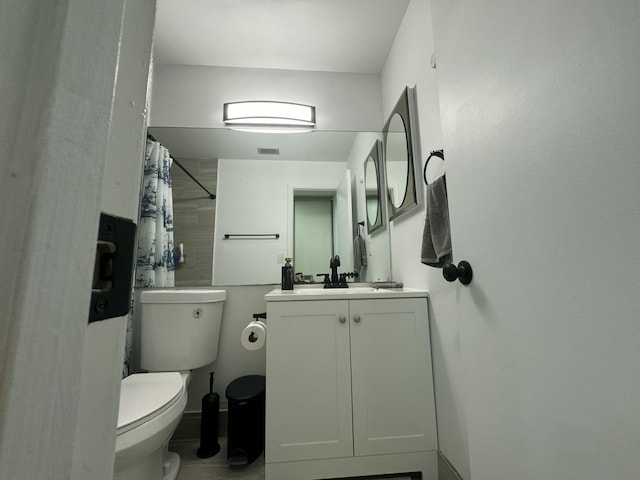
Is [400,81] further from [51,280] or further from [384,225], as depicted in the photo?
[51,280]

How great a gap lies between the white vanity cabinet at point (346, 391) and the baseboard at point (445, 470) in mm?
32

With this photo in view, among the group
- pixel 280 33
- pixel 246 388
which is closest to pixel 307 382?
pixel 246 388

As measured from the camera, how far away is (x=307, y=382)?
111cm

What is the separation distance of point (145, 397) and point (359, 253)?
130cm

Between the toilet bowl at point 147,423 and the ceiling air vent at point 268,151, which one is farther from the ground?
the ceiling air vent at point 268,151

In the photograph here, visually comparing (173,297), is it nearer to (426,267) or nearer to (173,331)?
(173,331)

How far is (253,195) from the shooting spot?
5.76ft

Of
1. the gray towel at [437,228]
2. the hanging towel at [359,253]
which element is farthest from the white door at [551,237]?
the hanging towel at [359,253]

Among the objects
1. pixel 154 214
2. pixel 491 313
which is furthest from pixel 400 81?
pixel 154 214

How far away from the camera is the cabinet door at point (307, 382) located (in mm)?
1081

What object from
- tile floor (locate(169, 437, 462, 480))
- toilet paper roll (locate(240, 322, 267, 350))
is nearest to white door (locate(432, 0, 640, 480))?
tile floor (locate(169, 437, 462, 480))

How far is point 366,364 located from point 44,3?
1248 mm

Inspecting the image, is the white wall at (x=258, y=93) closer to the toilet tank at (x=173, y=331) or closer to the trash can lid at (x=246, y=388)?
the toilet tank at (x=173, y=331)

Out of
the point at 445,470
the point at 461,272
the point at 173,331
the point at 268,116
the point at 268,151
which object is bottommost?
the point at 445,470
